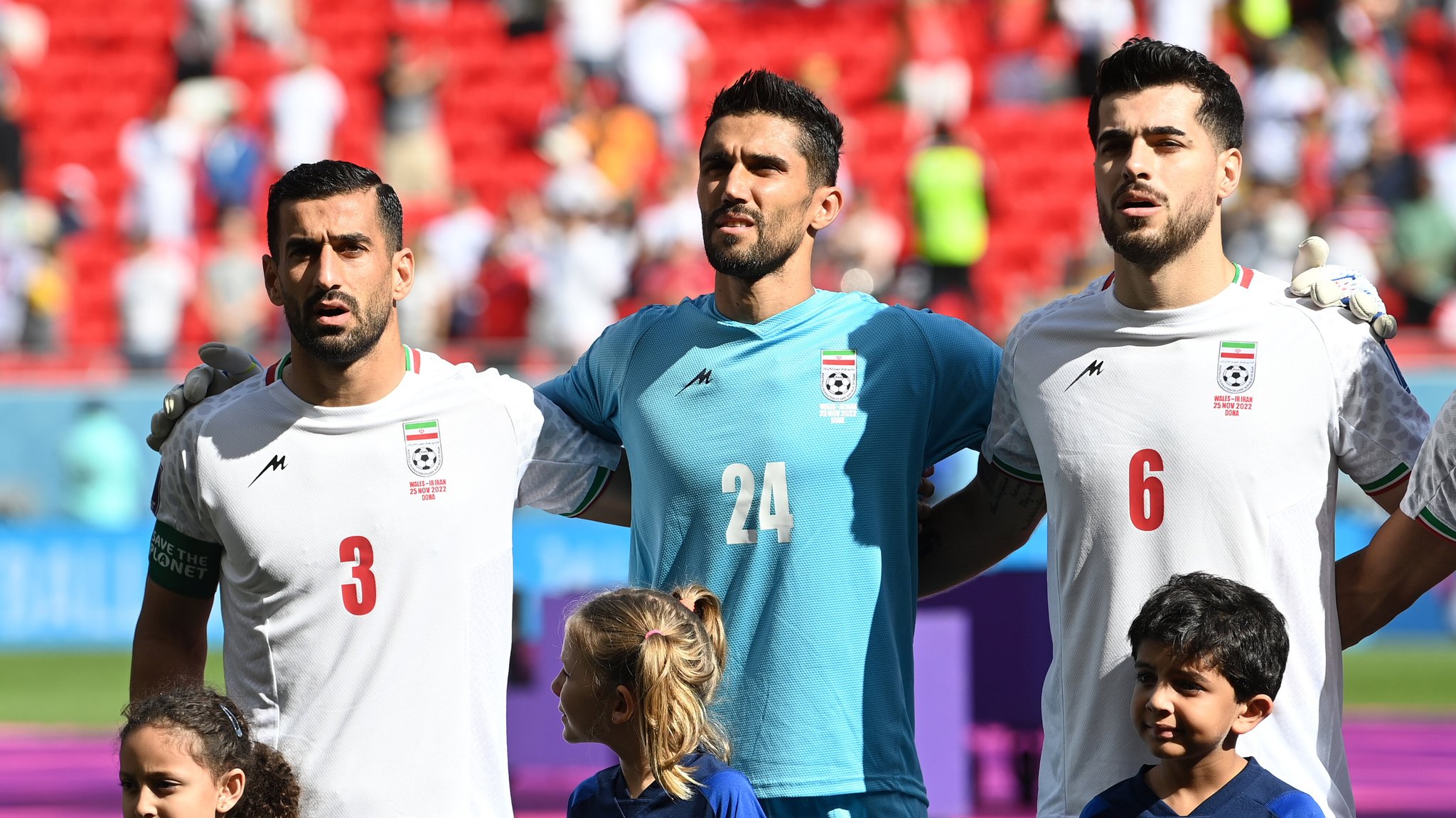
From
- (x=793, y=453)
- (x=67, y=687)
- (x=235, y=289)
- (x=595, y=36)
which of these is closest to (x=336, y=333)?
(x=793, y=453)

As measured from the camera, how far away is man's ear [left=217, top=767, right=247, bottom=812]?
3902 millimetres

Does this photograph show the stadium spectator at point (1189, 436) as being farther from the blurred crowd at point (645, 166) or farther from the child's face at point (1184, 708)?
the blurred crowd at point (645, 166)

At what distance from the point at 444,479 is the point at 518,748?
4606mm

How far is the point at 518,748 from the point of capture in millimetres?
8547

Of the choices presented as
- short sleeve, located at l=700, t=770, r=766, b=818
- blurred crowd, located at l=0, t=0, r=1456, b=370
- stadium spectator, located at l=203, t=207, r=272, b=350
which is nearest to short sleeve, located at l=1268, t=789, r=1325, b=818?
short sleeve, located at l=700, t=770, r=766, b=818

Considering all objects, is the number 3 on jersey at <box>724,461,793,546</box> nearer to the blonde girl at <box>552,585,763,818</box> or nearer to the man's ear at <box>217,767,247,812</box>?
the blonde girl at <box>552,585,763,818</box>

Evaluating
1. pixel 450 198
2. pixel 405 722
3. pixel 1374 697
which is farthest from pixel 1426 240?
pixel 405 722

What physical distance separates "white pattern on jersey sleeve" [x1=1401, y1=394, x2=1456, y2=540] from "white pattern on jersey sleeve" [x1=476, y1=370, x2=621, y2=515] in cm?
198

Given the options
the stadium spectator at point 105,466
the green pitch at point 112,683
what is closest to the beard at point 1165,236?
the green pitch at point 112,683

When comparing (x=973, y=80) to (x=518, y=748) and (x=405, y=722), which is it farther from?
(x=405, y=722)

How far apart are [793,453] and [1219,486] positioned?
0.99 meters

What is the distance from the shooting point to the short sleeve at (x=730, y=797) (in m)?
3.92

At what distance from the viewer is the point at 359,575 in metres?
4.09

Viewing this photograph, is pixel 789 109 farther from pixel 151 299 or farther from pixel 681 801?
pixel 151 299
